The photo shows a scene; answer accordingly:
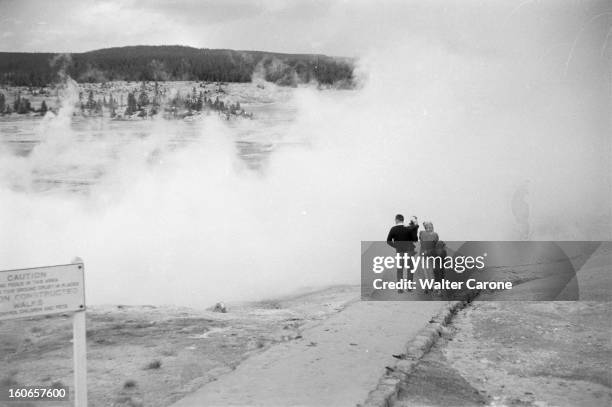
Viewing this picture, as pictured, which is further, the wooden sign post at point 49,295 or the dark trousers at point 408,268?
the dark trousers at point 408,268

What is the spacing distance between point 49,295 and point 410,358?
3.42m

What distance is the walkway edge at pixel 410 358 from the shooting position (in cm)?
488

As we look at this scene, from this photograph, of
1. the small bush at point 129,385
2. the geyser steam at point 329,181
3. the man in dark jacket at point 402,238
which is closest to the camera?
the small bush at point 129,385

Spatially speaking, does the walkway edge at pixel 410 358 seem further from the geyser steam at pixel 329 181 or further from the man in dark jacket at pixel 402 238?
the geyser steam at pixel 329 181

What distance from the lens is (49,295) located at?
13.5 feet

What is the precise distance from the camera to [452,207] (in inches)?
655

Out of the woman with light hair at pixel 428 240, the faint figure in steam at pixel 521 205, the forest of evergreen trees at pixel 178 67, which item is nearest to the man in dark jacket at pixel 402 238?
the woman with light hair at pixel 428 240

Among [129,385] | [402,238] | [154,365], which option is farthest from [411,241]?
[129,385]

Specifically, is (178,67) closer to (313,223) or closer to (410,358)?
(313,223)

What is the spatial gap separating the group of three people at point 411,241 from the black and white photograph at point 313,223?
0.10 feet

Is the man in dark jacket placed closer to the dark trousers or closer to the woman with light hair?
the dark trousers

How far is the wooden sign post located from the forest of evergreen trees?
643 inches

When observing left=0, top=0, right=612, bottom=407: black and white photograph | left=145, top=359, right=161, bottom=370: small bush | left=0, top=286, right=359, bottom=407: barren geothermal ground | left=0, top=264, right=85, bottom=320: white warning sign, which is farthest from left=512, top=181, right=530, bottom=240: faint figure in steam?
left=0, top=264, right=85, bottom=320: white warning sign

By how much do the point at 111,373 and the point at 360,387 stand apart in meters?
2.39
